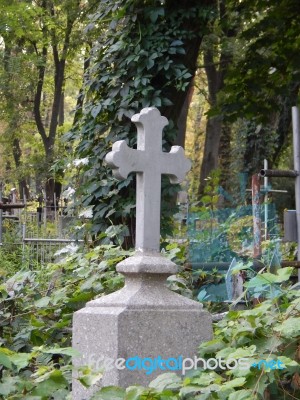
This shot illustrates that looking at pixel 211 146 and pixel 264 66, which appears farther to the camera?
pixel 211 146

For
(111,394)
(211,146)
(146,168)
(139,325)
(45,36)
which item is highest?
(45,36)

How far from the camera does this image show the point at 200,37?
372 inches

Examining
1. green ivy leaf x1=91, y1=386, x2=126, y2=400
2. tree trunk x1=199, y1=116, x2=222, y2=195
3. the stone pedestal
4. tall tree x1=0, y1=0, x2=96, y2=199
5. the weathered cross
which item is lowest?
green ivy leaf x1=91, y1=386, x2=126, y2=400

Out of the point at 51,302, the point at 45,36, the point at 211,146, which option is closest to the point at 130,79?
the point at 51,302

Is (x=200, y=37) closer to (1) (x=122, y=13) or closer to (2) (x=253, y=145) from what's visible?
(1) (x=122, y=13)

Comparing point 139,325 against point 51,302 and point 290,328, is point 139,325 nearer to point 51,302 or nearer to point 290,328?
point 290,328

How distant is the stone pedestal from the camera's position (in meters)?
3.81

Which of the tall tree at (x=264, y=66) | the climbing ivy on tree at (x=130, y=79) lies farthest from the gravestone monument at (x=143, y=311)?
the tall tree at (x=264, y=66)

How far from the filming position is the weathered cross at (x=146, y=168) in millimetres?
4223

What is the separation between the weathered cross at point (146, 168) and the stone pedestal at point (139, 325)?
0.49 ft

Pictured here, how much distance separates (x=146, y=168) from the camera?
14.1 feet

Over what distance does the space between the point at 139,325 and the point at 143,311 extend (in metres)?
0.07

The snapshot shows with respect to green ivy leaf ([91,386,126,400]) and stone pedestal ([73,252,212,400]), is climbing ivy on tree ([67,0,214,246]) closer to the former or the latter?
stone pedestal ([73,252,212,400])

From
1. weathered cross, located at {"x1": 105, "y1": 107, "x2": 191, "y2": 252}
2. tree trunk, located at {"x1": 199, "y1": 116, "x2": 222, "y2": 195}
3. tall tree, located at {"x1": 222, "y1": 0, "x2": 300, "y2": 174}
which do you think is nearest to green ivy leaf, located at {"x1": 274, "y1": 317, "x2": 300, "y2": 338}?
weathered cross, located at {"x1": 105, "y1": 107, "x2": 191, "y2": 252}
